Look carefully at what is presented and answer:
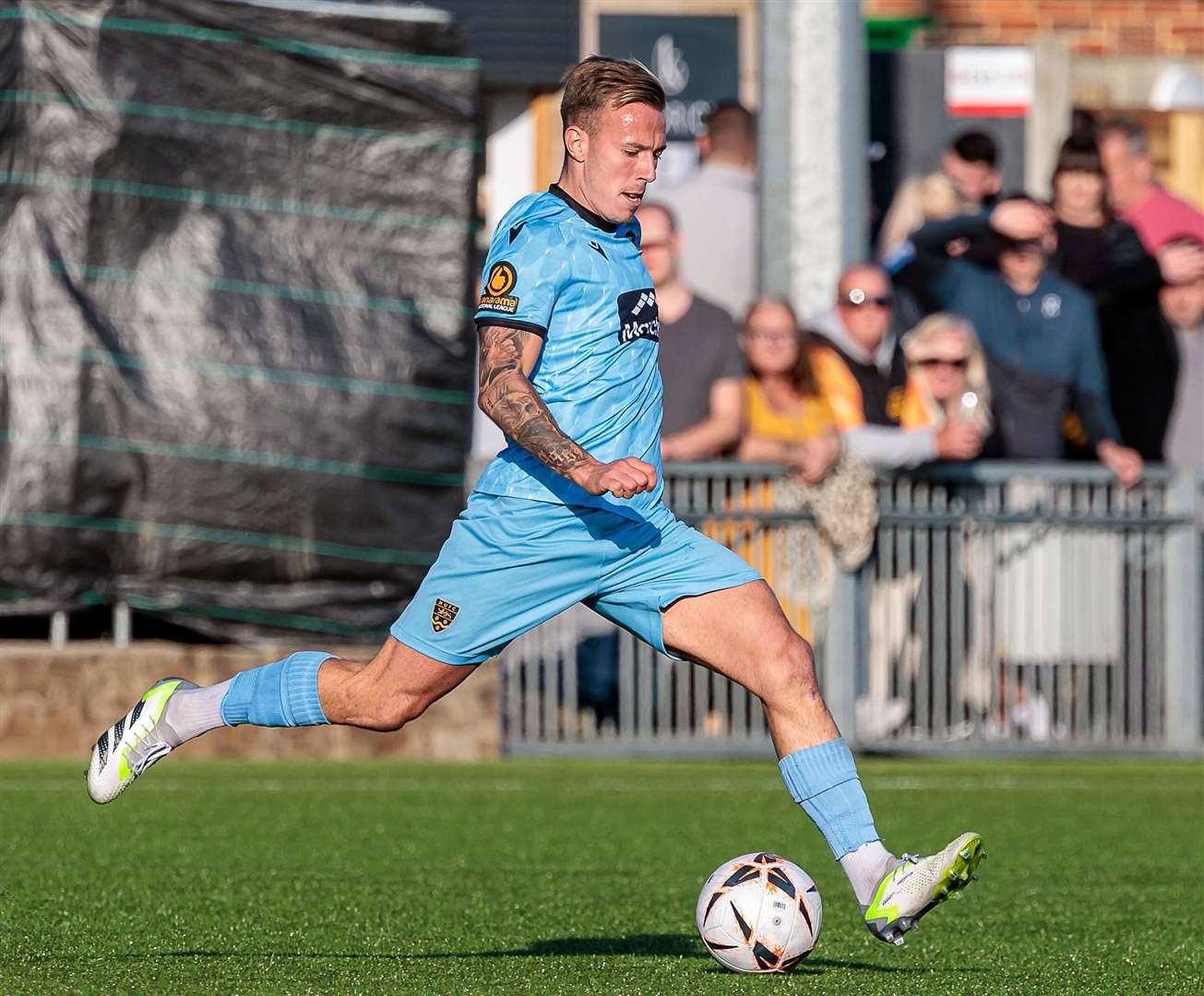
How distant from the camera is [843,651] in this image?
13.1m

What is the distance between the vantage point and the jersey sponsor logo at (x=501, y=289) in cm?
620

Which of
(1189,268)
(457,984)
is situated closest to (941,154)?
(1189,268)

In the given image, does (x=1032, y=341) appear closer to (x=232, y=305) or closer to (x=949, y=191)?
(x=949, y=191)

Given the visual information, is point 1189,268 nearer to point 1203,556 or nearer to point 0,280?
point 1203,556

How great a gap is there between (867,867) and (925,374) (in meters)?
7.42

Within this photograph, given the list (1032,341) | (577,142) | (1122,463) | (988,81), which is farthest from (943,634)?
(577,142)

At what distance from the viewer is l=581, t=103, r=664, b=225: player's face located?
6.30 metres

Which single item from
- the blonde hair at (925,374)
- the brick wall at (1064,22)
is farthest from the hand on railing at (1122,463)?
the brick wall at (1064,22)

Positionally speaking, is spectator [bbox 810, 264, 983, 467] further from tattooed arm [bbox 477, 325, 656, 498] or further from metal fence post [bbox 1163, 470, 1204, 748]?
tattooed arm [bbox 477, 325, 656, 498]

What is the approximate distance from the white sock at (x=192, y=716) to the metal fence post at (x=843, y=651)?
680cm

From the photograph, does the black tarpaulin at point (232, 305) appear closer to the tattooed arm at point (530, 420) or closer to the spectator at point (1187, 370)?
the spectator at point (1187, 370)

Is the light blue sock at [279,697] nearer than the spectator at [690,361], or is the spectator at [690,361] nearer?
the light blue sock at [279,697]

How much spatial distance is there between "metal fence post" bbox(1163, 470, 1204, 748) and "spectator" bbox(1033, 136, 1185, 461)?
97cm

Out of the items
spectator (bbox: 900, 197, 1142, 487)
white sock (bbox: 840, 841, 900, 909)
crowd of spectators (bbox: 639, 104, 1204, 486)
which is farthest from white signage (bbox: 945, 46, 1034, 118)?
white sock (bbox: 840, 841, 900, 909)
